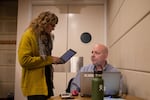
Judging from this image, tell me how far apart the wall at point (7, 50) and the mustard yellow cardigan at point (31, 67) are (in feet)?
10.4

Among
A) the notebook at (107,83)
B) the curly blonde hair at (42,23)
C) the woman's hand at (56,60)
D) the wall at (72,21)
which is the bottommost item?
the notebook at (107,83)

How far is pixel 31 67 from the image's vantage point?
2.17m

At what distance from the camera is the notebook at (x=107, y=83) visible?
1623 mm

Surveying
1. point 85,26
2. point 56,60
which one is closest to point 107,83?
point 56,60

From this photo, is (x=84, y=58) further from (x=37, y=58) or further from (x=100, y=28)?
(x=37, y=58)

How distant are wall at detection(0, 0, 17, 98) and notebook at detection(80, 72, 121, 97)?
381 centimetres

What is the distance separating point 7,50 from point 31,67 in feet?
10.8

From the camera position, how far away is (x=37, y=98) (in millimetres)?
2164

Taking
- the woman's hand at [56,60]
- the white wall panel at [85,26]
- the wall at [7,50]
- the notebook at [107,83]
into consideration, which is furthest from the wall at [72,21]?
the notebook at [107,83]

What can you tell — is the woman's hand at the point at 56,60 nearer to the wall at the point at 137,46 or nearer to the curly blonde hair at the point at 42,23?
the curly blonde hair at the point at 42,23

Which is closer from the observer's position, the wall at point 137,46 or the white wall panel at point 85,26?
the wall at point 137,46

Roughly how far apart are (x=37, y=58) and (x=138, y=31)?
95cm

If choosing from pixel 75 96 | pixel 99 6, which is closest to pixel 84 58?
pixel 99 6

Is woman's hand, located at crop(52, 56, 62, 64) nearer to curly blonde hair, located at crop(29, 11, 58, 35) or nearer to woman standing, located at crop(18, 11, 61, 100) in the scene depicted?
woman standing, located at crop(18, 11, 61, 100)
